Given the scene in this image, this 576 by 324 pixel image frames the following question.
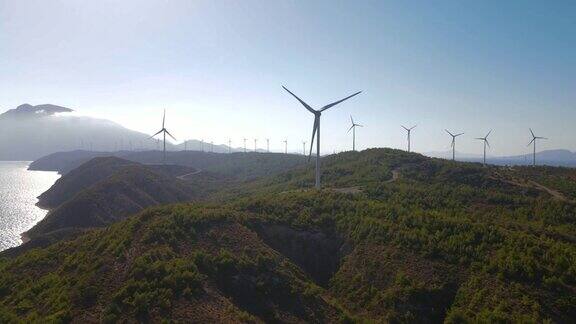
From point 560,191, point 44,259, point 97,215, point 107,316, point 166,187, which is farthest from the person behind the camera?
point 166,187

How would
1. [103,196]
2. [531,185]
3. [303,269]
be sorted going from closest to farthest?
[303,269]
[531,185]
[103,196]

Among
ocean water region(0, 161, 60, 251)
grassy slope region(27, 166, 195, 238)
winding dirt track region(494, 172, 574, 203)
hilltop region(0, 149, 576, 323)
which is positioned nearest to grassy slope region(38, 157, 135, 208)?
ocean water region(0, 161, 60, 251)

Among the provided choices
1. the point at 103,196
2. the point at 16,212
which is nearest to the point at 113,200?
the point at 103,196

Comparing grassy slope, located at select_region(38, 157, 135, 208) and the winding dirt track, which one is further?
grassy slope, located at select_region(38, 157, 135, 208)

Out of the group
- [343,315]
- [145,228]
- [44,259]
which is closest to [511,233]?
[343,315]

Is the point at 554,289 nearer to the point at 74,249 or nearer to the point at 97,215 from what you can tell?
the point at 74,249

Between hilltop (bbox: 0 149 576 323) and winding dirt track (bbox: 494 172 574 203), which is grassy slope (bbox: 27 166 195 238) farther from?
winding dirt track (bbox: 494 172 574 203)

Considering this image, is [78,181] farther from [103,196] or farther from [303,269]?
[303,269]

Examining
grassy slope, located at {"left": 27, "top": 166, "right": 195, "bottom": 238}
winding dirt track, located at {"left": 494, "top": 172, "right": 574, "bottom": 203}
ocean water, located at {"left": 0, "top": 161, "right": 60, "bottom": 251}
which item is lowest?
ocean water, located at {"left": 0, "top": 161, "right": 60, "bottom": 251}

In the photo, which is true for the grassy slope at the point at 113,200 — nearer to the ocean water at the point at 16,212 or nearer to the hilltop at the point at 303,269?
the ocean water at the point at 16,212
